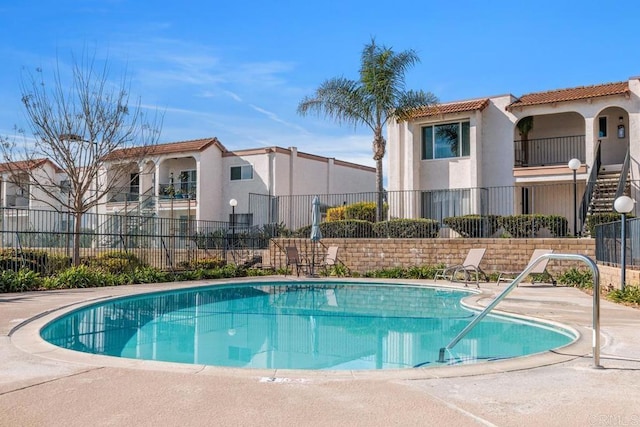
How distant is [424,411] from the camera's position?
4484 millimetres

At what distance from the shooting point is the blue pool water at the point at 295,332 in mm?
8062

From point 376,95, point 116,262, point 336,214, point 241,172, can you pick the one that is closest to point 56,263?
point 116,262

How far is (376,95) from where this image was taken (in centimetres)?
2389

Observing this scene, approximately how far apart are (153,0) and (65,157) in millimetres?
9680

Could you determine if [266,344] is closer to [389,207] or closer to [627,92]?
[389,207]

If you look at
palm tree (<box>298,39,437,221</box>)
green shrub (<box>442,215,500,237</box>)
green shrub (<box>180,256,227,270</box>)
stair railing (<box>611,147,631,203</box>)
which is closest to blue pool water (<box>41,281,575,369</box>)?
green shrub (<box>180,256,227,270</box>)

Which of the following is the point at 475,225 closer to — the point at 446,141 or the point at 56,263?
the point at 446,141

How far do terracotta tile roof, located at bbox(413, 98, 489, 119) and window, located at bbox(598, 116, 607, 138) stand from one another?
15.6 feet

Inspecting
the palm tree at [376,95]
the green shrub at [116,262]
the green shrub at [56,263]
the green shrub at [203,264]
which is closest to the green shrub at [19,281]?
the green shrub at [56,263]

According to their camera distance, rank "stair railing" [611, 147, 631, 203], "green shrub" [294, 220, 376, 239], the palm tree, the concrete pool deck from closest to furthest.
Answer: the concrete pool deck
"stair railing" [611, 147, 631, 203]
"green shrub" [294, 220, 376, 239]
the palm tree

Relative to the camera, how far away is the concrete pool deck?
14.1 ft

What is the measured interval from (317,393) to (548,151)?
75.2ft

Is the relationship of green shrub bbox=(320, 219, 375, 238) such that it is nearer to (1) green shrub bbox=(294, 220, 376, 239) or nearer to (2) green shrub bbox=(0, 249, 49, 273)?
(1) green shrub bbox=(294, 220, 376, 239)

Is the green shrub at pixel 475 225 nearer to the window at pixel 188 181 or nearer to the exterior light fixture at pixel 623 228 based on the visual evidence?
the exterior light fixture at pixel 623 228
